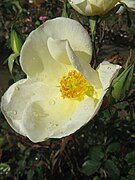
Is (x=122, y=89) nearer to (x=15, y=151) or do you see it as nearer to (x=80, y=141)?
(x=80, y=141)

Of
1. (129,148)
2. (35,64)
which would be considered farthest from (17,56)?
(129,148)

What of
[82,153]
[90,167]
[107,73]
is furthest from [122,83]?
[82,153]

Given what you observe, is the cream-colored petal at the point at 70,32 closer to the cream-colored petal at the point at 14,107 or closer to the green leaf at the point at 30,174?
the cream-colored petal at the point at 14,107

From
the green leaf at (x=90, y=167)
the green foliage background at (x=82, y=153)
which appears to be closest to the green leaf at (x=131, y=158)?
the green foliage background at (x=82, y=153)

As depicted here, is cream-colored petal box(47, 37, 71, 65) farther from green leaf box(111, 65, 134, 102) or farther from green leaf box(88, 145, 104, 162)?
green leaf box(88, 145, 104, 162)

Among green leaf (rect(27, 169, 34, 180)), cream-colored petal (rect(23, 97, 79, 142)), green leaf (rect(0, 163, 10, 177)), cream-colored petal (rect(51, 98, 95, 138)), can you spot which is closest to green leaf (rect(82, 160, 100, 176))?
green leaf (rect(27, 169, 34, 180))
